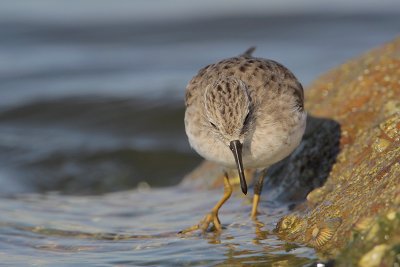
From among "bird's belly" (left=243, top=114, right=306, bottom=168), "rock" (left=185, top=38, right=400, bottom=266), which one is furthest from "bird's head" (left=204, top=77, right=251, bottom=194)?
"rock" (left=185, top=38, right=400, bottom=266)

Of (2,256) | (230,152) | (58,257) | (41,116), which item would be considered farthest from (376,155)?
(41,116)

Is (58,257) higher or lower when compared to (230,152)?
lower

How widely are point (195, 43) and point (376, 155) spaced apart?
11.9 metres

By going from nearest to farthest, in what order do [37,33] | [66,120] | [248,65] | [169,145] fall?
[248,65] < [169,145] < [66,120] < [37,33]

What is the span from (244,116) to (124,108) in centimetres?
784

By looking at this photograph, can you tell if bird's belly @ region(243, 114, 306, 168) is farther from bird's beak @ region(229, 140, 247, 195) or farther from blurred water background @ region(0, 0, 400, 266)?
blurred water background @ region(0, 0, 400, 266)

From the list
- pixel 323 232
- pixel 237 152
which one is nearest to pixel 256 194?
pixel 237 152

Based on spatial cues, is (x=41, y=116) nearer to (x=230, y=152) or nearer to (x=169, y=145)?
(x=169, y=145)

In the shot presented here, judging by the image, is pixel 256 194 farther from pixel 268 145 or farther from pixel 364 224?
pixel 364 224

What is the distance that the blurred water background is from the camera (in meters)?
6.77

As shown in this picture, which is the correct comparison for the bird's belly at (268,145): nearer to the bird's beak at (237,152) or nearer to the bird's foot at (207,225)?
the bird's beak at (237,152)

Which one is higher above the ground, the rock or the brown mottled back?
the brown mottled back

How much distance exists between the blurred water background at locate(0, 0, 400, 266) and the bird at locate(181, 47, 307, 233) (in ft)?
1.94

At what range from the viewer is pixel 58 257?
6320 millimetres
